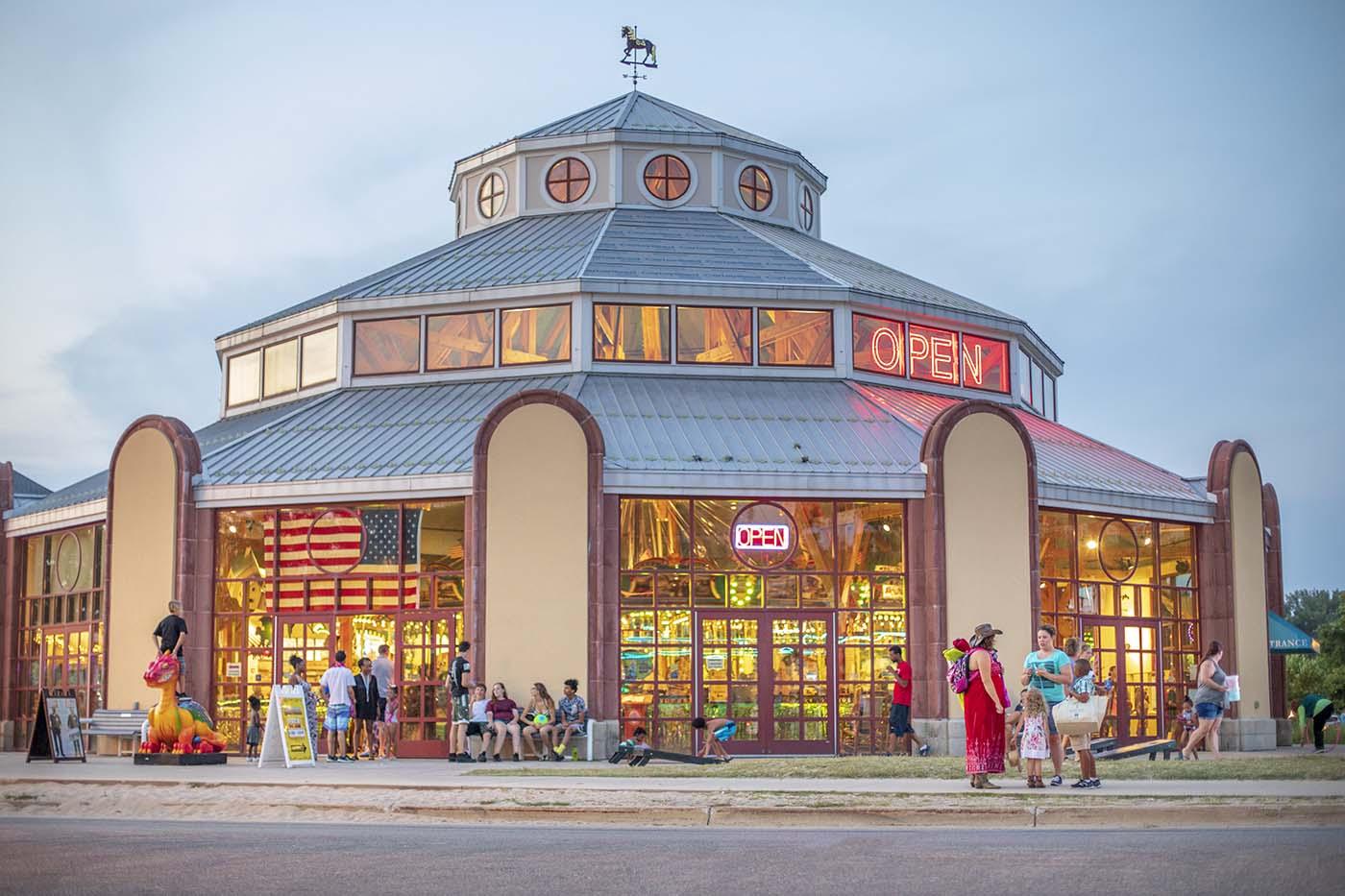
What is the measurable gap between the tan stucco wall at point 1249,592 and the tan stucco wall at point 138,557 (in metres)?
19.2

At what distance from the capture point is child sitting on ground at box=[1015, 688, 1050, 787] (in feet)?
56.3

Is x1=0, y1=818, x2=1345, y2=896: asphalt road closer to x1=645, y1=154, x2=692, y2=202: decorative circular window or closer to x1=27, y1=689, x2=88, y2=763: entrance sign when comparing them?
x1=27, y1=689, x2=88, y2=763: entrance sign

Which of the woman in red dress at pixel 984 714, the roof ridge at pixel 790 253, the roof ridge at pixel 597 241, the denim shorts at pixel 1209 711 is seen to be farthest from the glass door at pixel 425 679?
the woman in red dress at pixel 984 714

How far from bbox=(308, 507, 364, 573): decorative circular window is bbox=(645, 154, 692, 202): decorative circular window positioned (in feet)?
39.1

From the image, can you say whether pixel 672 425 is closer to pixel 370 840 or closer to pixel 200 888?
pixel 370 840

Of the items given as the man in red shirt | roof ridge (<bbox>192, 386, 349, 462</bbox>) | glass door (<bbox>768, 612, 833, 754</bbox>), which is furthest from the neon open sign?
roof ridge (<bbox>192, 386, 349, 462</bbox>)

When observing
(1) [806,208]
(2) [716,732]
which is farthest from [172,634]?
(1) [806,208]

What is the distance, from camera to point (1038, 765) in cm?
1728

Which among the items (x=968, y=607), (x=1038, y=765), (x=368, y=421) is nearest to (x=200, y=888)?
(x=1038, y=765)

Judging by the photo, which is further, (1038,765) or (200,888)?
(1038,765)

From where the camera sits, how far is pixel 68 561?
33062 mm

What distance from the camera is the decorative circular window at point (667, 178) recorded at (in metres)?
37.2

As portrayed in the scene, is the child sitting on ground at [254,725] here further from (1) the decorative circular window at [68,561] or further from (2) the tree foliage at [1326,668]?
(2) the tree foliage at [1326,668]

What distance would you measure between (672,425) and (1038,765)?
13.0 meters
